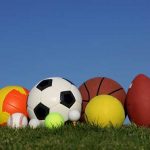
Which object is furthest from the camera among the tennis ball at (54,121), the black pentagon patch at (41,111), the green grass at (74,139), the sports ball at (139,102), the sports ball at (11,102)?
the sports ball at (11,102)

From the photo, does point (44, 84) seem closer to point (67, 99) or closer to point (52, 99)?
point (52, 99)

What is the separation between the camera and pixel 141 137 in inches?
329

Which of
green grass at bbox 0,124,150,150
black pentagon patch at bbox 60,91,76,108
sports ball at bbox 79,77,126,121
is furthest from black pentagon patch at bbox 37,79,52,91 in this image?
green grass at bbox 0,124,150,150

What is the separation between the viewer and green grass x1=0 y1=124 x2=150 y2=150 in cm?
716

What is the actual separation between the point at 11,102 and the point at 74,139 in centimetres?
551

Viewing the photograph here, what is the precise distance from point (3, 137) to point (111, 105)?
3254 millimetres

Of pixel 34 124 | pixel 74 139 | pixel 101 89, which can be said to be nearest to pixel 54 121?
pixel 34 124

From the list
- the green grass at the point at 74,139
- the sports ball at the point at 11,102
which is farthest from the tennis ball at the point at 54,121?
the sports ball at the point at 11,102

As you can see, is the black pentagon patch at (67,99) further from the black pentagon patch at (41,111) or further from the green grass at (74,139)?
the green grass at (74,139)

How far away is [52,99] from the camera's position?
11.2 metres

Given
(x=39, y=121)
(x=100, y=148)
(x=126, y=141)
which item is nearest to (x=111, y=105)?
(x=39, y=121)

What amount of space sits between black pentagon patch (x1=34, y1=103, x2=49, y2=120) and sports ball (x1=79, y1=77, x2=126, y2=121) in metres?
1.74

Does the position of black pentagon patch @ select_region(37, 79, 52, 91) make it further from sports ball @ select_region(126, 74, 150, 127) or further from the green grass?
sports ball @ select_region(126, 74, 150, 127)

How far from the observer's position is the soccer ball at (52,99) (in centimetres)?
1112
